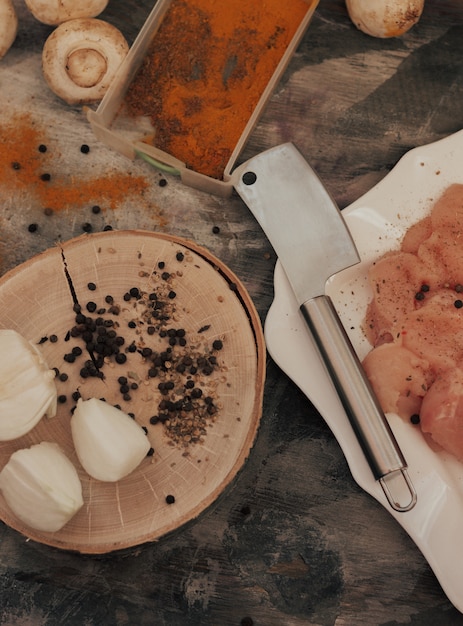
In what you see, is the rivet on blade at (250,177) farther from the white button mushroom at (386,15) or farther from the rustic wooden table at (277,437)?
the white button mushroom at (386,15)

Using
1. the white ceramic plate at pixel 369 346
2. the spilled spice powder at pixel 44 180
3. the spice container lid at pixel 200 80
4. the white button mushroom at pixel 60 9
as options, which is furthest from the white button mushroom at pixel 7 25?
the white ceramic plate at pixel 369 346

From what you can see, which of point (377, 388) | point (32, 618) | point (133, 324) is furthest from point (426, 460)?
point (32, 618)

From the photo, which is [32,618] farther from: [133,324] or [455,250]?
[455,250]

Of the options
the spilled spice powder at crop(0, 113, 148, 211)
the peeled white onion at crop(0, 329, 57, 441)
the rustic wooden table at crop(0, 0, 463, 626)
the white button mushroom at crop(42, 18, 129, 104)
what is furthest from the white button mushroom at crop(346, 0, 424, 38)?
the peeled white onion at crop(0, 329, 57, 441)

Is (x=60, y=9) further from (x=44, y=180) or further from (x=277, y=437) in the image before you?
(x=277, y=437)

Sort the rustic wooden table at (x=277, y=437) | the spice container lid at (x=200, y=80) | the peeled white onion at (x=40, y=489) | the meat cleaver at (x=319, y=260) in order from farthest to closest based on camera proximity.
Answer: the spice container lid at (x=200, y=80), the rustic wooden table at (x=277, y=437), the meat cleaver at (x=319, y=260), the peeled white onion at (x=40, y=489)

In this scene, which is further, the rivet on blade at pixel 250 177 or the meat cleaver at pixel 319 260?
the rivet on blade at pixel 250 177

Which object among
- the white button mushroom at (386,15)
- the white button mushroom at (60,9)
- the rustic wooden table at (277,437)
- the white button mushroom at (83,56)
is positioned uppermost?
the white button mushroom at (386,15)
